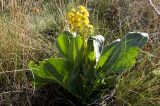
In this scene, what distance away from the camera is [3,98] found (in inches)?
91.7

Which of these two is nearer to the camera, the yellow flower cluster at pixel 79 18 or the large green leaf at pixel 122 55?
the yellow flower cluster at pixel 79 18

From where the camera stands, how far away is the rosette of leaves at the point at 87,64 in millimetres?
2148

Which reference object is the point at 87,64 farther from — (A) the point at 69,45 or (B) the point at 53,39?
(B) the point at 53,39

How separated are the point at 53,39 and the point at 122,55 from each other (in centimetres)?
81

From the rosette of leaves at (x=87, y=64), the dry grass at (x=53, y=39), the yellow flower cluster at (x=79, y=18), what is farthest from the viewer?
the dry grass at (x=53, y=39)

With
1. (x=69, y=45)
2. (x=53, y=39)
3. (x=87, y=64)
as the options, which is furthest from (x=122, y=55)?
(x=53, y=39)

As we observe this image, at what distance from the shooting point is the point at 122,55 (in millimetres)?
2191

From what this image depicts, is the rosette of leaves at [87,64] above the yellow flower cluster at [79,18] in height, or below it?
below

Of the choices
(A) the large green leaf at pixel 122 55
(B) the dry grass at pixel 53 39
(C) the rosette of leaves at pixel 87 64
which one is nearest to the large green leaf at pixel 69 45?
(C) the rosette of leaves at pixel 87 64

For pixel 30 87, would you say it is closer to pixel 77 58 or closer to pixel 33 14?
pixel 77 58

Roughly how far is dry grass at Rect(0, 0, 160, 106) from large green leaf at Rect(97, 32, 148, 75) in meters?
0.12

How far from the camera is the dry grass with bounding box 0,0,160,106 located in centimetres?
228

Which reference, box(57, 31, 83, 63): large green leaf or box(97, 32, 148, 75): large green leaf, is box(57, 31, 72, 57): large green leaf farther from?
box(97, 32, 148, 75): large green leaf

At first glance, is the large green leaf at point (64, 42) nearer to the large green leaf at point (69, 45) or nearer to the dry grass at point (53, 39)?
the large green leaf at point (69, 45)
